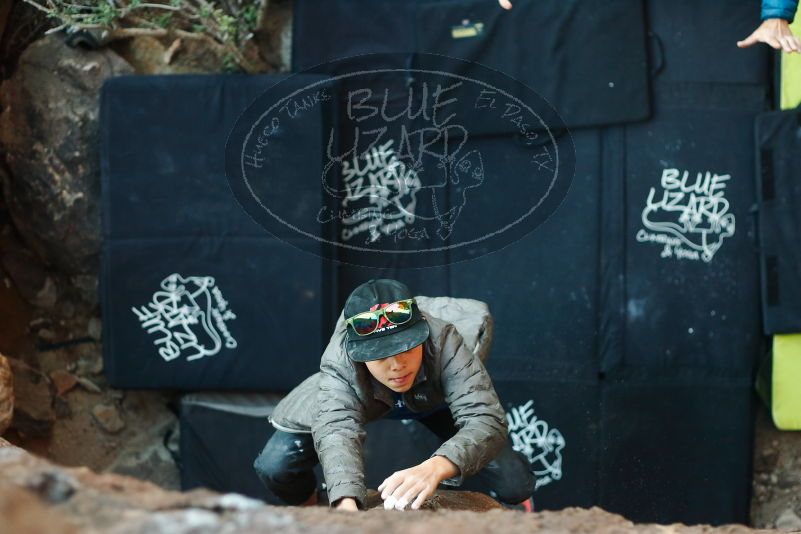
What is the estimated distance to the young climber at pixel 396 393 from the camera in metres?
3.02

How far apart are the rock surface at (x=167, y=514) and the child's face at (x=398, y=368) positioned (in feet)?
2.14

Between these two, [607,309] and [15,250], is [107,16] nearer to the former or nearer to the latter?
[15,250]

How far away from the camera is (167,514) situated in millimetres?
2215

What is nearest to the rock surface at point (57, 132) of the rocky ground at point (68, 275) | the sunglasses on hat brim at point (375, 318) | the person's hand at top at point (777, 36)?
the rocky ground at point (68, 275)

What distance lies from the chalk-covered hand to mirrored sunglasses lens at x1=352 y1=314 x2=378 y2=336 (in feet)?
1.44

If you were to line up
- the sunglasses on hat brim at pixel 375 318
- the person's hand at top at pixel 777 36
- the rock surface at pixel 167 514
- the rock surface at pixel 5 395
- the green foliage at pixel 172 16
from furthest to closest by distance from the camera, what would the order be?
the green foliage at pixel 172 16
the rock surface at pixel 5 395
the person's hand at top at pixel 777 36
the sunglasses on hat brim at pixel 375 318
the rock surface at pixel 167 514

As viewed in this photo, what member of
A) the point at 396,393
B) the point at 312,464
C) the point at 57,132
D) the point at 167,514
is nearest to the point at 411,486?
the point at 396,393

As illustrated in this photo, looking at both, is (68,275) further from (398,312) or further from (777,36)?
(777,36)

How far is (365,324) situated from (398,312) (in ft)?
0.33

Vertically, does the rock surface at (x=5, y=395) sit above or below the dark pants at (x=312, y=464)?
above

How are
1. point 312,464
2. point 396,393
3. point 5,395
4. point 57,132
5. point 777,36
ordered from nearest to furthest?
1. point 396,393
2. point 777,36
3. point 312,464
4. point 5,395
5. point 57,132

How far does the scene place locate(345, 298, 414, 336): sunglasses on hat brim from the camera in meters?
3.22

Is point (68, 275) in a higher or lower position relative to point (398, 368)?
higher

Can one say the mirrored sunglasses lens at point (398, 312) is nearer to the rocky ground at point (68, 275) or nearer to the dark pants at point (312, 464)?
the dark pants at point (312, 464)
